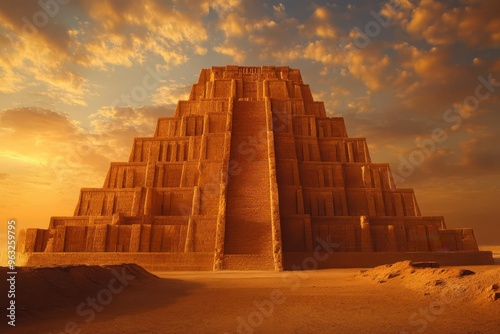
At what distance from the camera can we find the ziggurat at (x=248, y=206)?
17.7 m

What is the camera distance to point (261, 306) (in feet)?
22.8

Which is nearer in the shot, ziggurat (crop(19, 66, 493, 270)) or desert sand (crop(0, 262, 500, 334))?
desert sand (crop(0, 262, 500, 334))

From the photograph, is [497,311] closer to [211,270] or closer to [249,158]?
[211,270]

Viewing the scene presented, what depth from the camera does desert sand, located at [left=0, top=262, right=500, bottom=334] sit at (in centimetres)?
538

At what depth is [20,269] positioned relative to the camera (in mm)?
6895

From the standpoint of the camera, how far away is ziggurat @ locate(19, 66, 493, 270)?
696 inches

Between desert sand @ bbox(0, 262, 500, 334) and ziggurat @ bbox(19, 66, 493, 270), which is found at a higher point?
ziggurat @ bbox(19, 66, 493, 270)

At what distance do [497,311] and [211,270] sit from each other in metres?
12.3

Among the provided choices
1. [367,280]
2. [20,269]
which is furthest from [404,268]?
[20,269]

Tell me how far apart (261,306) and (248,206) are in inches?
516

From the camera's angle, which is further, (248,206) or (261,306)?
(248,206)

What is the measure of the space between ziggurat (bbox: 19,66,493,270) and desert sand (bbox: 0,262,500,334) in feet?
24.9

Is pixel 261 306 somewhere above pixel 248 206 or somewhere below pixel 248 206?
below

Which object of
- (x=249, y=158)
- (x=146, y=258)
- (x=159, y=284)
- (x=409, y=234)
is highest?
(x=249, y=158)
